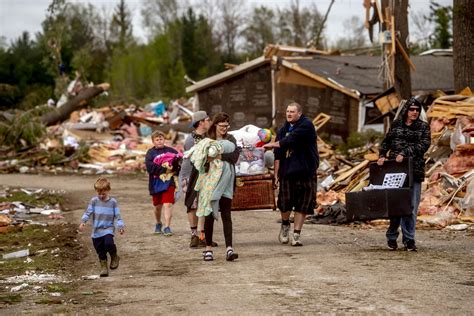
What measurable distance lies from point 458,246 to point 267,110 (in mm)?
21733

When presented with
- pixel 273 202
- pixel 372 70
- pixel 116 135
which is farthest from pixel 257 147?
pixel 116 135

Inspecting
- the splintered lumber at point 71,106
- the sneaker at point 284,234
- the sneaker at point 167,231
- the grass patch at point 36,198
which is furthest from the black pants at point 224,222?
the splintered lumber at point 71,106

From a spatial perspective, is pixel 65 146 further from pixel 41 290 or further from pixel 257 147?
pixel 41 290

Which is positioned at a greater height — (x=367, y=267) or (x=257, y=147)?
(x=257, y=147)

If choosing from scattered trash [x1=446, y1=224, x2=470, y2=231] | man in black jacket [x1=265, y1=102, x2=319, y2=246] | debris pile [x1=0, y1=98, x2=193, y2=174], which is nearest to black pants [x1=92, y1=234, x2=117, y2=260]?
man in black jacket [x1=265, y1=102, x2=319, y2=246]

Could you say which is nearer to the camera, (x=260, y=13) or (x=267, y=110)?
(x=267, y=110)

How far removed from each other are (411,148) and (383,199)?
0.74m

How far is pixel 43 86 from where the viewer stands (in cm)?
6850

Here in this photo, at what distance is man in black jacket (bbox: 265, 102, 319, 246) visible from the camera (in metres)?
12.3

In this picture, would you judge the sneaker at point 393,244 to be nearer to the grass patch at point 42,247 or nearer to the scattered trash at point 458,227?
the scattered trash at point 458,227

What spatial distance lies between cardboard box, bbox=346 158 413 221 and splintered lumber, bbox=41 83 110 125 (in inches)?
1134

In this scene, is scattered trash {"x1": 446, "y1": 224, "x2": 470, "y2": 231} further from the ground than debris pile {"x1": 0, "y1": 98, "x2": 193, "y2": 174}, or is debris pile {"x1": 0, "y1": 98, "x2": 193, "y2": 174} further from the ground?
debris pile {"x1": 0, "y1": 98, "x2": 193, "y2": 174}

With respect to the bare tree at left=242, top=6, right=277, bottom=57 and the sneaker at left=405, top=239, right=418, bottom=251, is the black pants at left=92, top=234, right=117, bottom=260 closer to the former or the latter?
the sneaker at left=405, top=239, right=418, bottom=251

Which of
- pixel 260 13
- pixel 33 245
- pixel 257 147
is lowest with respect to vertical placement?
pixel 33 245
